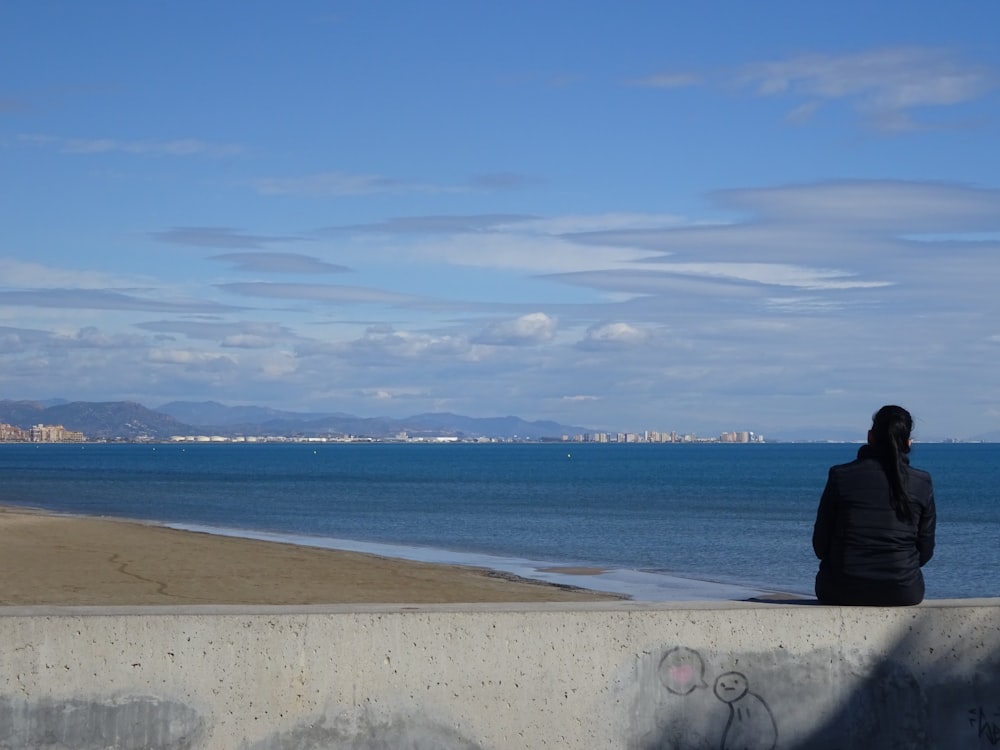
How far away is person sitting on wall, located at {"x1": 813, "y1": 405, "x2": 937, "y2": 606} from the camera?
5602 mm

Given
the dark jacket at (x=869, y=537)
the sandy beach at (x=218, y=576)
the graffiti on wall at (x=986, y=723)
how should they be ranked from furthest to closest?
the sandy beach at (x=218, y=576), the dark jacket at (x=869, y=537), the graffiti on wall at (x=986, y=723)

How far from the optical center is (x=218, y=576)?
932 inches

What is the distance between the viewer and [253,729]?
16.2ft

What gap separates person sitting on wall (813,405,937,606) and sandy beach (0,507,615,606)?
534 inches

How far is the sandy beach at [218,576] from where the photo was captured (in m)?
20.0

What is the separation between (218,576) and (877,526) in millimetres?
19390

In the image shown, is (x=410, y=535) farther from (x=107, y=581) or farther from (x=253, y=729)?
(x=253, y=729)

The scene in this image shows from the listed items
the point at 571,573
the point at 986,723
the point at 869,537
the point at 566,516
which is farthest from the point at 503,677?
the point at 566,516

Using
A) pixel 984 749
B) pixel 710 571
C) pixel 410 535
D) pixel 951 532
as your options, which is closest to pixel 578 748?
pixel 984 749

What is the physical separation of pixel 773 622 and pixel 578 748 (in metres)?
0.92

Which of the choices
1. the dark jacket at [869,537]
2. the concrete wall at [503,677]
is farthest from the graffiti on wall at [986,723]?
the dark jacket at [869,537]

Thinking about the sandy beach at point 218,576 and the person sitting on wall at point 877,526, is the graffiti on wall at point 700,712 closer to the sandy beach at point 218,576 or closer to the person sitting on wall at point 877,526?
the person sitting on wall at point 877,526

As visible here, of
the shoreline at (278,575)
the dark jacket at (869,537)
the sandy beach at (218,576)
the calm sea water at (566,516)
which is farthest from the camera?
the calm sea water at (566,516)

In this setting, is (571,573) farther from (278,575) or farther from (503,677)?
(503,677)
